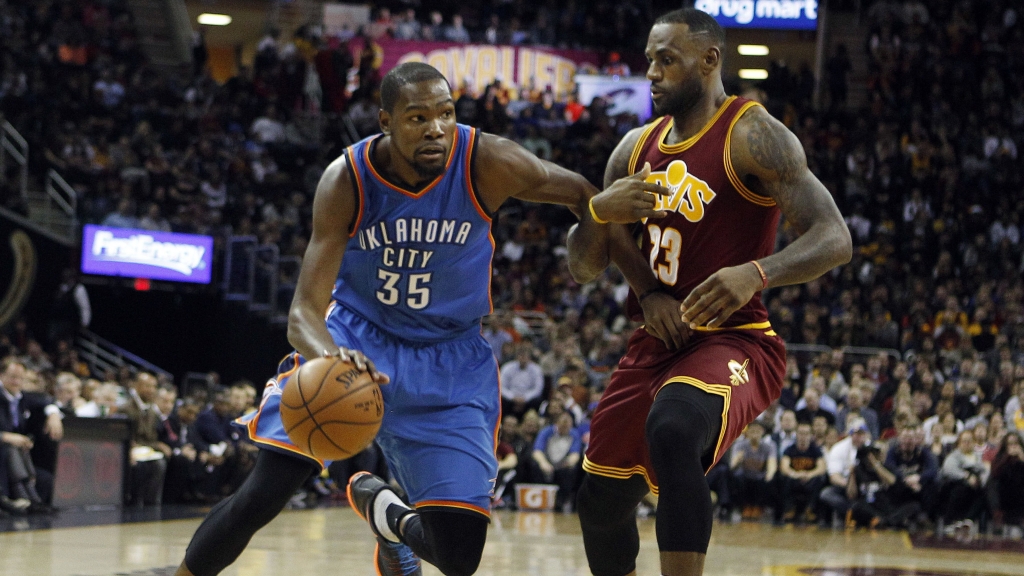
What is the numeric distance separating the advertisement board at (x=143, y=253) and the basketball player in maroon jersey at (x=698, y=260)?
44.1ft

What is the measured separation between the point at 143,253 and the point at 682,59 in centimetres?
1404

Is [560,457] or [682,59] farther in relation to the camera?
[560,457]

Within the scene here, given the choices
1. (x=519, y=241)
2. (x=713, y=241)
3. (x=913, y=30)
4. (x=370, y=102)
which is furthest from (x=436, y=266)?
(x=913, y=30)

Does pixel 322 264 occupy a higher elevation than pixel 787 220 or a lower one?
lower

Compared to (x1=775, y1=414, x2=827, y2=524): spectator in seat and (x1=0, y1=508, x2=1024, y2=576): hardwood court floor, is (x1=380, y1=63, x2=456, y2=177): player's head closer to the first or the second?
(x1=0, y1=508, x2=1024, y2=576): hardwood court floor

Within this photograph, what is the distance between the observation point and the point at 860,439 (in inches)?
494

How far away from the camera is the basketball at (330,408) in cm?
400

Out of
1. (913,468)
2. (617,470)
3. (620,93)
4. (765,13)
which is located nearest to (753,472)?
(913,468)

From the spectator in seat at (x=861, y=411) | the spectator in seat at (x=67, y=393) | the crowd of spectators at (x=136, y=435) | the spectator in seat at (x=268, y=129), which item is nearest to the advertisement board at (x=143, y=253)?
the crowd of spectators at (x=136, y=435)

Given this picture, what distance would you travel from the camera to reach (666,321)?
172 inches

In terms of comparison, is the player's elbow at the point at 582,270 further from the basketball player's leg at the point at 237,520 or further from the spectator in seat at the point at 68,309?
the spectator in seat at the point at 68,309

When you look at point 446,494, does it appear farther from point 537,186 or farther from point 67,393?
point 67,393

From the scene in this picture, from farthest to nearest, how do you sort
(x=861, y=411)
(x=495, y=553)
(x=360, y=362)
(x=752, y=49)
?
(x=752, y=49) → (x=861, y=411) → (x=495, y=553) → (x=360, y=362)

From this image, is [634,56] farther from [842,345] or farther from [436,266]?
[436,266]
